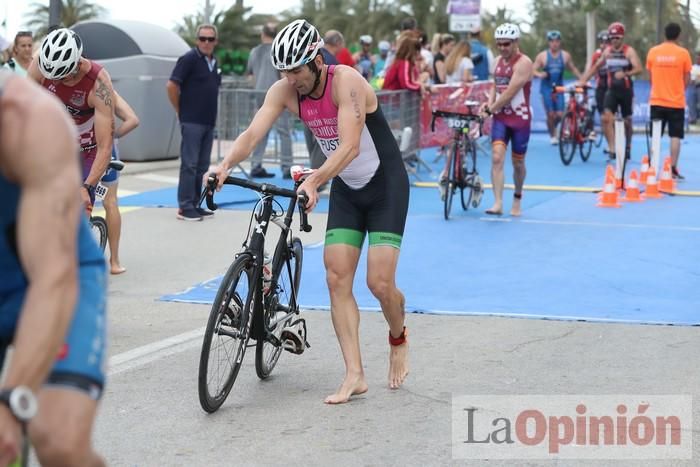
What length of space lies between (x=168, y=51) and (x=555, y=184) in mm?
6399

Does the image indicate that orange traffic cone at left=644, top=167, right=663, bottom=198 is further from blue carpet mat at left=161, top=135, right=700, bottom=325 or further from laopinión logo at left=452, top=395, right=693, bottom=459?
laopinión logo at left=452, top=395, right=693, bottom=459

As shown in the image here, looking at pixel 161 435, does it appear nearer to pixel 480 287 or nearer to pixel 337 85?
pixel 337 85

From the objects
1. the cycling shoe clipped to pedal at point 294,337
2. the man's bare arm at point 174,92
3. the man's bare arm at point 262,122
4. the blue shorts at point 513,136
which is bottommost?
the cycling shoe clipped to pedal at point 294,337

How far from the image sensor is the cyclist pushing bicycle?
20.0ft

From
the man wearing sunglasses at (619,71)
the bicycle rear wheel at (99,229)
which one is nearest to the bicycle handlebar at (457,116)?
the bicycle rear wheel at (99,229)

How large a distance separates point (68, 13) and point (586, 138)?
2155cm

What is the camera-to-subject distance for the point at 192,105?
43.5ft


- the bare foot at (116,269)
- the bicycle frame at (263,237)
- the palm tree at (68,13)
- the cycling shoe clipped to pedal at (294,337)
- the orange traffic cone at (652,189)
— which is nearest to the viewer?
the bicycle frame at (263,237)

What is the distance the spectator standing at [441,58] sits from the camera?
20.9 m

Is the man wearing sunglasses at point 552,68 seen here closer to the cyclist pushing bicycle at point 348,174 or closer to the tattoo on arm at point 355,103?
the cyclist pushing bicycle at point 348,174

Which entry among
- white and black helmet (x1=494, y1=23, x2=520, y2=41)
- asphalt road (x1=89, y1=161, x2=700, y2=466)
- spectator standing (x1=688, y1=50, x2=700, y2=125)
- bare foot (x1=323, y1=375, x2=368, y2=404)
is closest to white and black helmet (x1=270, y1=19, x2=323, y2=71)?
bare foot (x1=323, y1=375, x2=368, y2=404)

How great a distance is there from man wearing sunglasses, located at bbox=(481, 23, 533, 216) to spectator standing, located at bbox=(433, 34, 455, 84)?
7.48m

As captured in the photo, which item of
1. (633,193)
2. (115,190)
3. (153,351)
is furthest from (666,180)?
(153,351)

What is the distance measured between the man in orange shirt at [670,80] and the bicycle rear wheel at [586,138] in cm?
360
